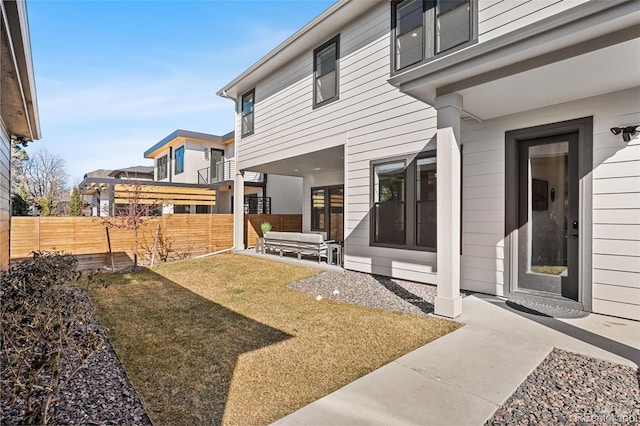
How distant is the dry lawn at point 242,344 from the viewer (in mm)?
2541

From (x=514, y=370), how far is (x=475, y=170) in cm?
360

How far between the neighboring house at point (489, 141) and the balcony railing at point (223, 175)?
8169 mm

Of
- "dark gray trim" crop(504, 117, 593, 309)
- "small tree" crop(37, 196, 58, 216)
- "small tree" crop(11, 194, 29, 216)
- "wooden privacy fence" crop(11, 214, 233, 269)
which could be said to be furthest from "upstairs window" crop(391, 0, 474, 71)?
"small tree" crop(37, 196, 58, 216)

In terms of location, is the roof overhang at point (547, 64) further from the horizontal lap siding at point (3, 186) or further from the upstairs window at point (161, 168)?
the upstairs window at point (161, 168)

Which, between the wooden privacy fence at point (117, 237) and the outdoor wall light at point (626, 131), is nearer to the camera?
the outdoor wall light at point (626, 131)

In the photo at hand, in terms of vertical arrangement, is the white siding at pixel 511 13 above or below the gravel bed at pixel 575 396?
above

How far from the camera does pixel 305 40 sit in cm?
820

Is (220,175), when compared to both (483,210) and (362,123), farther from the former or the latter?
(483,210)

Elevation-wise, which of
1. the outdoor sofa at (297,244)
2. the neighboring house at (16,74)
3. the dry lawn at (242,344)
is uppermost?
the neighboring house at (16,74)

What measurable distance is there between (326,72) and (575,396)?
7814 mm

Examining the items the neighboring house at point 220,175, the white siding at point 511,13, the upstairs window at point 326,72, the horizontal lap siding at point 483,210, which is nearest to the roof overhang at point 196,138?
the neighboring house at point 220,175

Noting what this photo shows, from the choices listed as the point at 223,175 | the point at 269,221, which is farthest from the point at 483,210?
the point at 223,175

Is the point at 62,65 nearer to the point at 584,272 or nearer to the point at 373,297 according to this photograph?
the point at 373,297

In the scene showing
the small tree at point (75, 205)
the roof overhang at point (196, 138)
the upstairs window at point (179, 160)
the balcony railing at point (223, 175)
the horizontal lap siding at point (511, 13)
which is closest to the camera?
the horizontal lap siding at point (511, 13)
